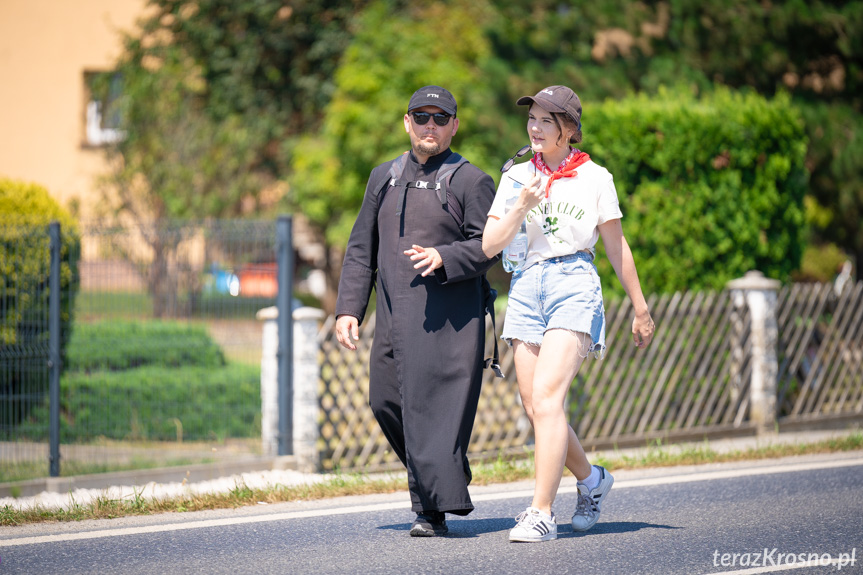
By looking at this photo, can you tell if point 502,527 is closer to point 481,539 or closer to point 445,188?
point 481,539

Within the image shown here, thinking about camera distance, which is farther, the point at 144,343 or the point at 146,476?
the point at 144,343

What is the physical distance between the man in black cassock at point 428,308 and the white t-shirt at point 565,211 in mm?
229

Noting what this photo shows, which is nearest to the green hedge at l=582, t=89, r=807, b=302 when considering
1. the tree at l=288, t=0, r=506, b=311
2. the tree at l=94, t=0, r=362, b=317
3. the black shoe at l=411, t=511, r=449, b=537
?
the black shoe at l=411, t=511, r=449, b=537

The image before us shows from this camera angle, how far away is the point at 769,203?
10.4 metres

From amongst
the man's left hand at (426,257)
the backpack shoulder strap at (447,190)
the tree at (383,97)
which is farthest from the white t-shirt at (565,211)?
the tree at (383,97)

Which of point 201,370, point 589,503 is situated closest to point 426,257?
point 589,503

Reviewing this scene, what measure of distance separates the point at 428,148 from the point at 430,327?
82cm

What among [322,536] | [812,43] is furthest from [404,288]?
[812,43]

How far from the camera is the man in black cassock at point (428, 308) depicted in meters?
4.59

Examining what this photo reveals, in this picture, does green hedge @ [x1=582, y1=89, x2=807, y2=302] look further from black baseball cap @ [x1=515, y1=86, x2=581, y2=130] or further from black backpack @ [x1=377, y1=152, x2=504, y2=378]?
black baseball cap @ [x1=515, y1=86, x2=581, y2=130]

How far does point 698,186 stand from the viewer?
403 inches

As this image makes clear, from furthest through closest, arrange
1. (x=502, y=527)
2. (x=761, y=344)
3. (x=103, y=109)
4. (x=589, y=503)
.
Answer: (x=103, y=109), (x=761, y=344), (x=502, y=527), (x=589, y=503)

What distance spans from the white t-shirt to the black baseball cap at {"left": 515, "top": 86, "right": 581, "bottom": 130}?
0.86ft

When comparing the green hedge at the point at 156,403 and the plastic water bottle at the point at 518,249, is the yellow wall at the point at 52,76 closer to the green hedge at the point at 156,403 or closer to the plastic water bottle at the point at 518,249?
the green hedge at the point at 156,403
